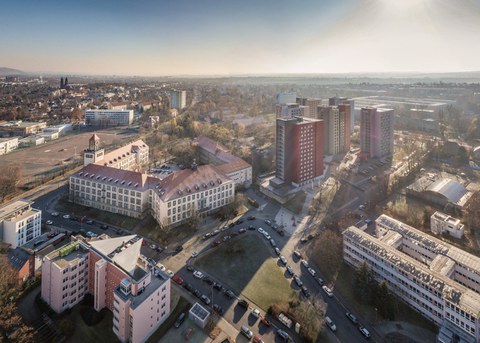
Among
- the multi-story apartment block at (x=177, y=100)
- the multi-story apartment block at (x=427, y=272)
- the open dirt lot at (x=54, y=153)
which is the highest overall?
the multi-story apartment block at (x=177, y=100)

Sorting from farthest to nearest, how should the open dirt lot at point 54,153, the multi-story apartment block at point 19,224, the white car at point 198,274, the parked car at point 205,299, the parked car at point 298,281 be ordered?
the open dirt lot at point 54,153, the multi-story apartment block at point 19,224, the white car at point 198,274, the parked car at point 298,281, the parked car at point 205,299

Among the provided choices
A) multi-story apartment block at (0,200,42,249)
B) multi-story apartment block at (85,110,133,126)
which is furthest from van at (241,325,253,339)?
multi-story apartment block at (85,110,133,126)

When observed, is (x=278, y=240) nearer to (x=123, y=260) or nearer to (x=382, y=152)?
(x=123, y=260)

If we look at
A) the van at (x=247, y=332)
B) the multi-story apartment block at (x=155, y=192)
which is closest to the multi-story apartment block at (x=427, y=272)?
the van at (x=247, y=332)

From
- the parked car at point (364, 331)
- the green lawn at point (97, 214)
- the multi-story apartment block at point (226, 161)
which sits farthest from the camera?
the multi-story apartment block at point (226, 161)

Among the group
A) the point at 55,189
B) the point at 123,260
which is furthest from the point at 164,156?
the point at 123,260

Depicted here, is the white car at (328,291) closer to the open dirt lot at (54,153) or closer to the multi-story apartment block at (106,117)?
the open dirt lot at (54,153)

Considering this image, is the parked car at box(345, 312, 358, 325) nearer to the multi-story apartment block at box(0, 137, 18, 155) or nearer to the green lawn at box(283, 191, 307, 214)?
the green lawn at box(283, 191, 307, 214)

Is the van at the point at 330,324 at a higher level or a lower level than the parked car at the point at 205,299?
lower
